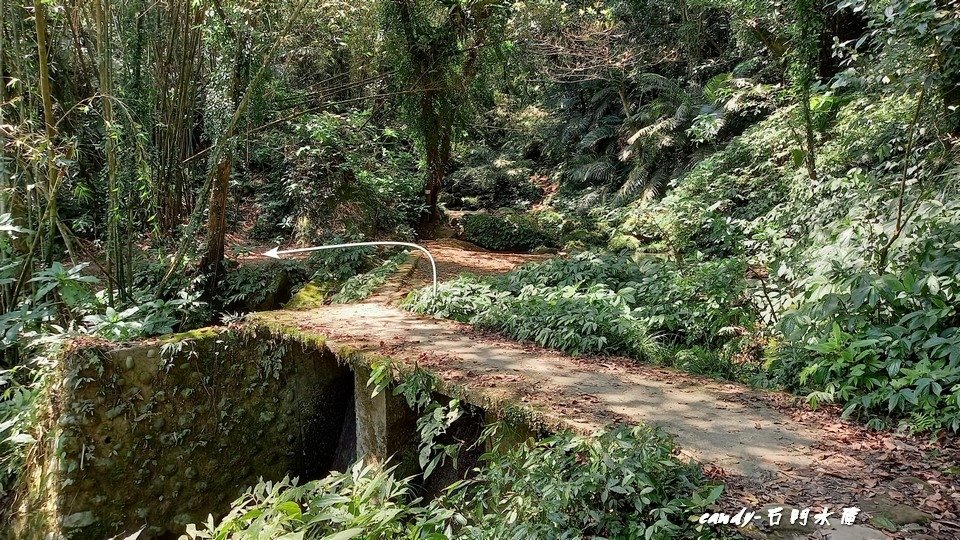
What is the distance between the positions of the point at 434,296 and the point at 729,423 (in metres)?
3.65

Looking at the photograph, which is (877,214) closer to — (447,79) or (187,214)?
(447,79)

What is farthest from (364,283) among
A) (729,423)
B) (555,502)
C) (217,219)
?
(555,502)

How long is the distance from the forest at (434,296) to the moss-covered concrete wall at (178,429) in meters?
0.02

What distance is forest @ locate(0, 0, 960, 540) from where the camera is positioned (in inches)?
116

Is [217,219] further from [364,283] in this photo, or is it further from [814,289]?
[814,289]

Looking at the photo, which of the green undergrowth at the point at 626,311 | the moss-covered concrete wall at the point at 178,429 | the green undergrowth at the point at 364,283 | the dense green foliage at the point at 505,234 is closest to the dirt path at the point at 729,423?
the green undergrowth at the point at 626,311

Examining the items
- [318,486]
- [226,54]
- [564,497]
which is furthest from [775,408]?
[226,54]

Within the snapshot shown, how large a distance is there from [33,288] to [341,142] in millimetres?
5825

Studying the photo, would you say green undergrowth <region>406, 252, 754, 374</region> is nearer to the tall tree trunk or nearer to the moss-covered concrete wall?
the moss-covered concrete wall

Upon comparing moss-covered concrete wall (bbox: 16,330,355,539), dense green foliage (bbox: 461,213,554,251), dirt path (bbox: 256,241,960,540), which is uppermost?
dense green foliage (bbox: 461,213,554,251)

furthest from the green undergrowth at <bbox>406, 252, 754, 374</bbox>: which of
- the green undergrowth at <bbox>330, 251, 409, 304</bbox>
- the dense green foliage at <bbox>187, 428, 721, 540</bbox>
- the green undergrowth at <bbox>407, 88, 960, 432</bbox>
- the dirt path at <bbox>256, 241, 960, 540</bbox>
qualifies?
the dense green foliage at <bbox>187, 428, 721, 540</bbox>

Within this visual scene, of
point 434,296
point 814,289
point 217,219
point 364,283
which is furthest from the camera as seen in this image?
point 364,283

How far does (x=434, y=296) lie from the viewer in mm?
6250

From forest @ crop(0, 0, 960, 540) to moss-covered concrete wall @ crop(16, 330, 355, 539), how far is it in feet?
0.08
